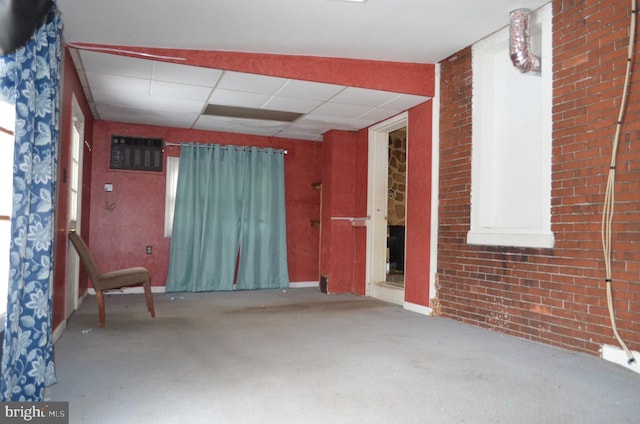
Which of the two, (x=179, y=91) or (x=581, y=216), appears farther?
(x=179, y=91)

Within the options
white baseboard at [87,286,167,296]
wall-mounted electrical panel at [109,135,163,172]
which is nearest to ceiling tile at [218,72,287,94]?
wall-mounted electrical panel at [109,135,163,172]

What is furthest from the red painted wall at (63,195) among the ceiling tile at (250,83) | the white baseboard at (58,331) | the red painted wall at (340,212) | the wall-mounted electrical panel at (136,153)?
the red painted wall at (340,212)

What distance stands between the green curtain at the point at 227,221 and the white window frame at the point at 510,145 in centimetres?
323

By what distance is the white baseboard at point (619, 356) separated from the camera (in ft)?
8.57

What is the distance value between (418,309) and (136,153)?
412 centimetres

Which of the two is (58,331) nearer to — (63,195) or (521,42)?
(63,195)

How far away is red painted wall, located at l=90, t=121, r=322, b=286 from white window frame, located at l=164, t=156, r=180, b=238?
6cm

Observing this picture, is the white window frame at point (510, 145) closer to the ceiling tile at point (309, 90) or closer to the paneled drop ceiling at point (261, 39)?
the paneled drop ceiling at point (261, 39)

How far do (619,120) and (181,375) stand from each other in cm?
302

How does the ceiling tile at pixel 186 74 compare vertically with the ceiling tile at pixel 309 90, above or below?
above

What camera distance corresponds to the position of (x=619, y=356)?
8.92 feet

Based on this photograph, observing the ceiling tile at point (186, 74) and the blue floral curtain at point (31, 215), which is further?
the ceiling tile at point (186, 74)

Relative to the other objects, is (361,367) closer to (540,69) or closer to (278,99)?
(540,69)

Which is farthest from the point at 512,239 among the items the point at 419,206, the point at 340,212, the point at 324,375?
the point at 340,212
